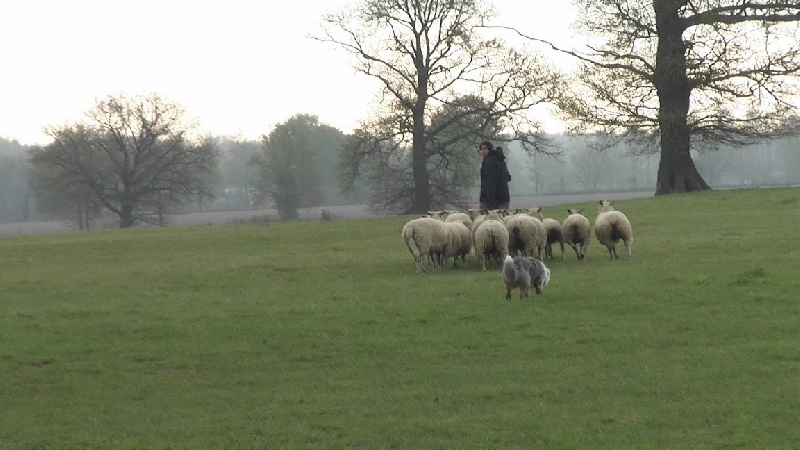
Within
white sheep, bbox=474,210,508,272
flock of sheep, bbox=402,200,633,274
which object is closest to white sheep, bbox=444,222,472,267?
flock of sheep, bbox=402,200,633,274

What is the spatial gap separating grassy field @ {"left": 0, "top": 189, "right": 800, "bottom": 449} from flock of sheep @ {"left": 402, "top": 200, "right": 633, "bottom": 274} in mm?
534

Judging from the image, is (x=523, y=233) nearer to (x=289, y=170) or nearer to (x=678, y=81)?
(x=678, y=81)

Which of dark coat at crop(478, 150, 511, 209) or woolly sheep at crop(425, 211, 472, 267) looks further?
dark coat at crop(478, 150, 511, 209)

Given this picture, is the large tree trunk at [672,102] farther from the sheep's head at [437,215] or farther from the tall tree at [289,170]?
the tall tree at [289,170]

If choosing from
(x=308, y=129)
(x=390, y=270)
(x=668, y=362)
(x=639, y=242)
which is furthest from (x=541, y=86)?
(x=308, y=129)

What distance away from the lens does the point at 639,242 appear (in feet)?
80.0

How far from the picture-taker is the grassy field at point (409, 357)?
9.38m

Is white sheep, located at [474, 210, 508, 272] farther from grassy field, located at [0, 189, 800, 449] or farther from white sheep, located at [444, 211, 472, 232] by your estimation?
white sheep, located at [444, 211, 472, 232]

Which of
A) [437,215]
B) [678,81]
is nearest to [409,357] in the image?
[437,215]

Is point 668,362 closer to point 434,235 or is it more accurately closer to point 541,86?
point 434,235

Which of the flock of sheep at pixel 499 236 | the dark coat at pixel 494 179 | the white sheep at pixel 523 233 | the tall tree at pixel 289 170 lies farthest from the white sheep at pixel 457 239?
the tall tree at pixel 289 170

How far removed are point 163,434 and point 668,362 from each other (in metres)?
5.60

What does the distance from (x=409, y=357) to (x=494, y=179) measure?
10400 mm

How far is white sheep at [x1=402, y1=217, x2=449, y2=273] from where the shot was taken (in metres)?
19.7
